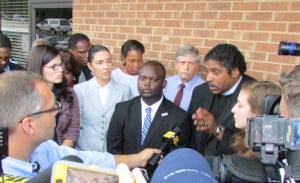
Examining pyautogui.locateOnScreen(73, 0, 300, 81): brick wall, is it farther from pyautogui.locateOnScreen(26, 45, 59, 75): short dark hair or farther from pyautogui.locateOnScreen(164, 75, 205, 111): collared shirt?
pyautogui.locateOnScreen(26, 45, 59, 75): short dark hair

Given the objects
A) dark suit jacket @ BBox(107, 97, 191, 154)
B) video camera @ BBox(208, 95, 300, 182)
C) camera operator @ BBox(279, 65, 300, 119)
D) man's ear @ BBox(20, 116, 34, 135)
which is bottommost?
dark suit jacket @ BBox(107, 97, 191, 154)

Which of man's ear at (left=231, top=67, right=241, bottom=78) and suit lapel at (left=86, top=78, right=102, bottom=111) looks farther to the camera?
A: suit lapel at (left=86, top=78, right=102, bottom=111)

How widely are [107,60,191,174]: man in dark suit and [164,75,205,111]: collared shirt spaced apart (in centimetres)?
55

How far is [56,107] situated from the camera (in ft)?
5.91

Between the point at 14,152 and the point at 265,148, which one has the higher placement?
the point at 265,148

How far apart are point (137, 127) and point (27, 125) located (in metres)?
1.38

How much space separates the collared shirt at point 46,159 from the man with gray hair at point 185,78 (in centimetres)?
151

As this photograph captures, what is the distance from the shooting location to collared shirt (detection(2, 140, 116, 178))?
5.07 ft

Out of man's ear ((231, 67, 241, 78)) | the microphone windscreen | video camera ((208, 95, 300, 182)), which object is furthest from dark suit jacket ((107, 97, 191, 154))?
the microphone windscreen

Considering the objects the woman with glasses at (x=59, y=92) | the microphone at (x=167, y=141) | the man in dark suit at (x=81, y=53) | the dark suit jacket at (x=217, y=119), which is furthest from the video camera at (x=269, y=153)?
the man in dark suit at (x=81, y=53)

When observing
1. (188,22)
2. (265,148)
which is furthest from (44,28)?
(265,148)

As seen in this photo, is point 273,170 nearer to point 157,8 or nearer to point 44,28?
point 157,8

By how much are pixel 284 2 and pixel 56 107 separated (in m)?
2.28

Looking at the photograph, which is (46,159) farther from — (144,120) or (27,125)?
(144,120)
